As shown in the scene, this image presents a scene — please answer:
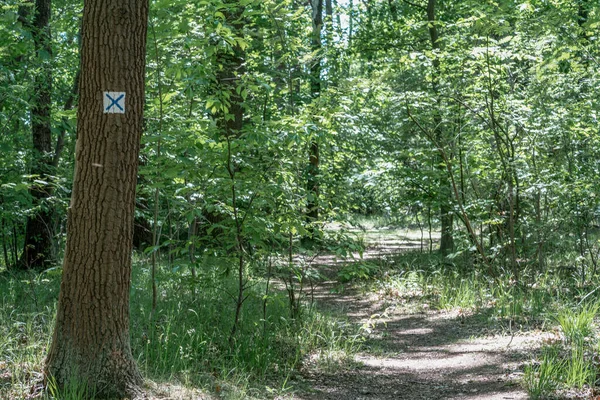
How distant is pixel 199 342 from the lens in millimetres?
5887

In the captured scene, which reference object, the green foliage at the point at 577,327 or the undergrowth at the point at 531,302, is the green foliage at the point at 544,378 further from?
the green foliage at the point at 577,327

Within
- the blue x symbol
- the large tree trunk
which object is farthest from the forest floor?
the blue x symbol

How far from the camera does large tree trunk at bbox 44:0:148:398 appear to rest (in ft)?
13.9

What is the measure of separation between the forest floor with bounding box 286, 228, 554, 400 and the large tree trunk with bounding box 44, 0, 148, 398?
1.96 m

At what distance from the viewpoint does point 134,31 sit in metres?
4.36

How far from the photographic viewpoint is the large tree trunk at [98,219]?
4.23 metres

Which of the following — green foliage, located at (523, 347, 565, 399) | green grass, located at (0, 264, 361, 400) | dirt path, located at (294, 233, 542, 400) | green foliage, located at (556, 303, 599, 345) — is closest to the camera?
green grass, located at (0, 264, 361, 400)

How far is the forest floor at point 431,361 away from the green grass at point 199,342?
0.28 meters

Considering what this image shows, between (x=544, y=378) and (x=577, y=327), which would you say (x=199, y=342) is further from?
(x=577, y=327)

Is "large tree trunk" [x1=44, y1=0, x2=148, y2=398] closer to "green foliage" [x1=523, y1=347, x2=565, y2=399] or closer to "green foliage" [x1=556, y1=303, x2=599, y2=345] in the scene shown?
"green foliage" [x1=523, y1=347, x2=565, y2=399]

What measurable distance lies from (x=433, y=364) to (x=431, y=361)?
5.4 inches

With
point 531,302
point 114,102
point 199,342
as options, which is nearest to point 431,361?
point 531,302

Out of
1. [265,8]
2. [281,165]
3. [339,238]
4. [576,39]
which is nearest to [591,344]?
[339,238]

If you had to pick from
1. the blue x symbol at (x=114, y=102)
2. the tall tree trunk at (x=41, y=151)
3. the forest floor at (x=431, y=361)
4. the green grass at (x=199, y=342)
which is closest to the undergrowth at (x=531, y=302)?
the forest floor at (x=431, y=361)
